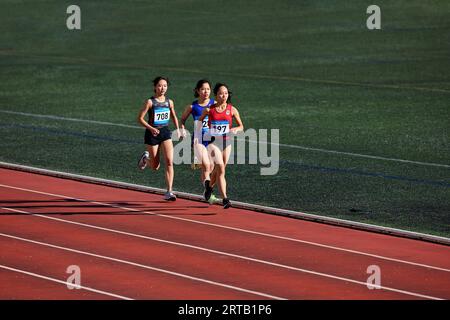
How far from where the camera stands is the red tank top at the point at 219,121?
675 inches

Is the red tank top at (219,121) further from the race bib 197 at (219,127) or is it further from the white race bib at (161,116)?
the white race bib at (161,116)

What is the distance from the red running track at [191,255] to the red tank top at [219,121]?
1.15 m

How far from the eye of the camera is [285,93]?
30172mm

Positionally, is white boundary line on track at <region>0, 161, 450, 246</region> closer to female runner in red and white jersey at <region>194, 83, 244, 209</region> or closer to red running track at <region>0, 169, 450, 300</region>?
red running track at <region>0, 169, 450, 300</region>

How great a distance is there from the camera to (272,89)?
30766 millimetres

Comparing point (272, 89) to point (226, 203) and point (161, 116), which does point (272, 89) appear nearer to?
point (161, 116)

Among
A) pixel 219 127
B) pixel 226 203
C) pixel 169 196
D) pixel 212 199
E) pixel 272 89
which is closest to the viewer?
pixel 226 203

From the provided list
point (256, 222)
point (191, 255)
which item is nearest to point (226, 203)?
point (256, 222)

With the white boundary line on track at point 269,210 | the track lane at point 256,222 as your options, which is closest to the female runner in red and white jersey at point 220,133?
the track lane at point 256,222

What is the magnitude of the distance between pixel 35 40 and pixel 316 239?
88.0 ft

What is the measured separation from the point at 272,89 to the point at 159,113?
13.4m

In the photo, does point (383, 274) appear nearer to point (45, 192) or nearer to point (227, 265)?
point (227, 265)

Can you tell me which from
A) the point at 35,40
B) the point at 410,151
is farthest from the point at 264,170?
the point at 35,40

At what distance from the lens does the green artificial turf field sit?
19.5 metres
